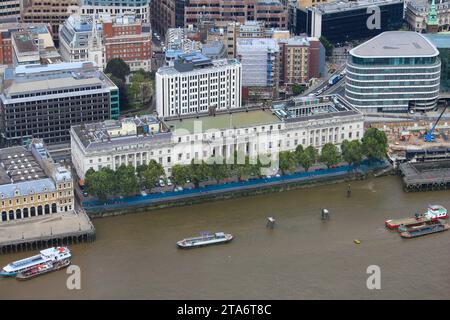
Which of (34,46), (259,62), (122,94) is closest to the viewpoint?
(122,94)

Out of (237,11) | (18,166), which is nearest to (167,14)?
(237,11)

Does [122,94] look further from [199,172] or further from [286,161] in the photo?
[286,161]

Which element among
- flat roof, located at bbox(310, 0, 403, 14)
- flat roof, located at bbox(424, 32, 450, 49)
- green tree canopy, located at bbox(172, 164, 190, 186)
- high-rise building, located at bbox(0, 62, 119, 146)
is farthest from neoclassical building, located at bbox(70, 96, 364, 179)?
flat roof, located at bbox(310, 0, 403, 14)

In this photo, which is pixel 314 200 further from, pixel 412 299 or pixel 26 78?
pixel 26 78

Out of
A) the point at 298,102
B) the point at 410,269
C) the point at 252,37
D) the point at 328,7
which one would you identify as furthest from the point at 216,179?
the point at 328,7

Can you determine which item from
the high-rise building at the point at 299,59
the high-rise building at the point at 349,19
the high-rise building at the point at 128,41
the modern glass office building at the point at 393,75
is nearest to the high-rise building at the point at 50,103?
the high-rise building at the point at 128,41

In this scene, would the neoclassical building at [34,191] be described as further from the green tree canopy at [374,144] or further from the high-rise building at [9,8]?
the high-rise building at [9,8]
